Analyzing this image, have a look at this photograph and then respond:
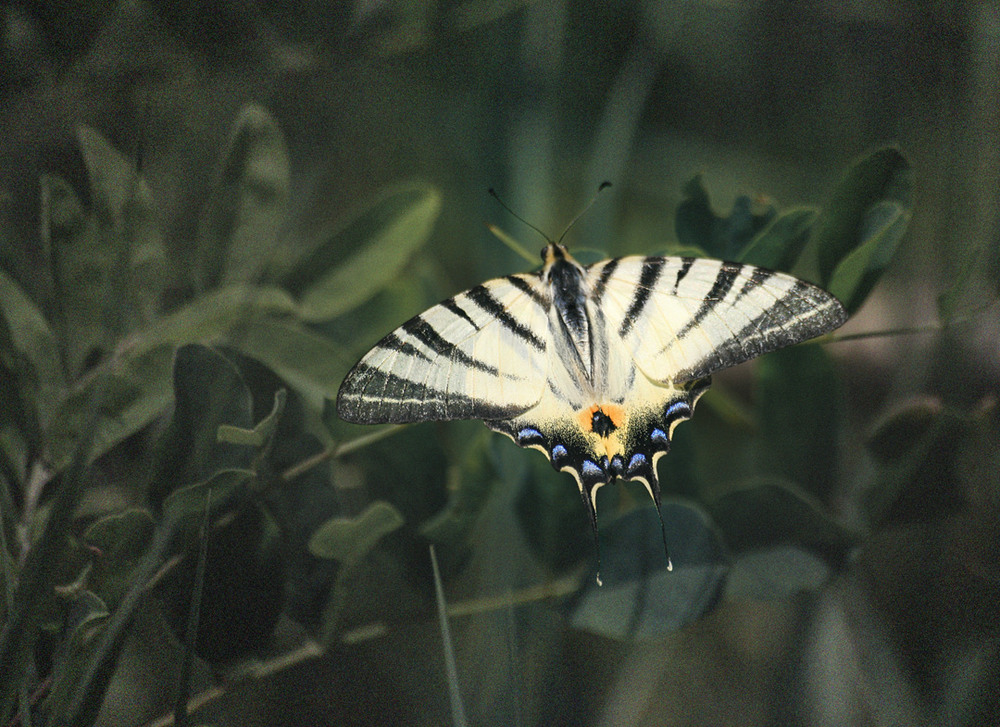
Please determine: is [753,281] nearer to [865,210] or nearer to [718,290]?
[718,290]

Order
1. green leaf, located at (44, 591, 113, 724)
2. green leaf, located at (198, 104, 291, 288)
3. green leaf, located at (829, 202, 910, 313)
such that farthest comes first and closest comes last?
1. green leaf, located at (198, 104, 291, 288)
2. green leaf, located at (829, 202, 910, 313)
3. green leaf, located at (44, 591, 113, 724)

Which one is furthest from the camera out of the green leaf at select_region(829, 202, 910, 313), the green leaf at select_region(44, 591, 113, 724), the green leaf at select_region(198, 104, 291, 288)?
the green leaf at select_region(198, 104, 291, 288)

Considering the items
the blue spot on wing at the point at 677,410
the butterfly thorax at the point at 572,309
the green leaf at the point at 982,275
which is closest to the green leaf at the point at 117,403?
the butterfly thorax at the point at 572,309

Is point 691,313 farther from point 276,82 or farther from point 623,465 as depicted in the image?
point 276,82

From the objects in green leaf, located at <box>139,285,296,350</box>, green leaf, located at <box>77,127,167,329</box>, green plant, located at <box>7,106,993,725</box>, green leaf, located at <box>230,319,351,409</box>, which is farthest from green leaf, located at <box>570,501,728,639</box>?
green leaf, located at <box>77,127,167,329</box>

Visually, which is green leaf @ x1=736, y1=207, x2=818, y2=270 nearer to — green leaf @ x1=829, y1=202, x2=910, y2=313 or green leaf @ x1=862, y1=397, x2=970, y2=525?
green leaf @ x1=829, y1=202, x2=910, y2=313

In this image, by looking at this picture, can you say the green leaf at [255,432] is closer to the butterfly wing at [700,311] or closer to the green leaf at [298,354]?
the green leaf at [298,354]

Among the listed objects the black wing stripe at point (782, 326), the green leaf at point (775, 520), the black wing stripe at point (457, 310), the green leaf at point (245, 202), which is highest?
the green leaf at point (245, 202)
